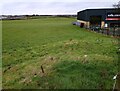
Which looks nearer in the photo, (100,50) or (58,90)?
(58,90)

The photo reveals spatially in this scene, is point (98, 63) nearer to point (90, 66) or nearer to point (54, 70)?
point (90, 66)

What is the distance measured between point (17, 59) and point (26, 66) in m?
3.74

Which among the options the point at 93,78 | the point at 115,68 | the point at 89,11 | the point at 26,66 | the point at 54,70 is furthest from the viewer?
the point at 89,11

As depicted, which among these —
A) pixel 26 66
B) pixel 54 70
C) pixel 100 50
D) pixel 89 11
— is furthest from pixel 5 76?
pixel 89 11

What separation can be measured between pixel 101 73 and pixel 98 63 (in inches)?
55.6

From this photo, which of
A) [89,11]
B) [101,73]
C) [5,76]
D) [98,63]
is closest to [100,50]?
[98,63]

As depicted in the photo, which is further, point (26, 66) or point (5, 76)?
point (26, 66)

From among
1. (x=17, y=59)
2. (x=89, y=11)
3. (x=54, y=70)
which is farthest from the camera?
(x=89, y=11)

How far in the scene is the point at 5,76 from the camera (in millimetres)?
15828

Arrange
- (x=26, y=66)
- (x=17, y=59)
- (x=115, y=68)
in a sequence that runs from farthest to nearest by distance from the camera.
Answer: (x=17, y=59)
(x=26, y=66)
(x=115, y=68)

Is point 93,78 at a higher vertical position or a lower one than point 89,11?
lower

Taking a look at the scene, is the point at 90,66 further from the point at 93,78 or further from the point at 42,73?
the point at 42,73

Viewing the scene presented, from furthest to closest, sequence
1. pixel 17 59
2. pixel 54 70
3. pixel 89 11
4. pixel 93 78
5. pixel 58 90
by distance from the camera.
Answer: pixel 89 11
pixel 17 59
pixel 54 70
pixel 93 78
pixel 58 90

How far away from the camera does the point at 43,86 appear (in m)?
13.1
